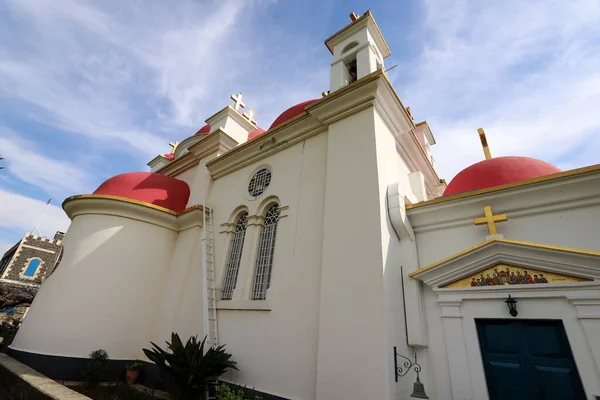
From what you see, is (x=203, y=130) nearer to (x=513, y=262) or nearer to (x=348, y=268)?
→ (x=348, y=268)

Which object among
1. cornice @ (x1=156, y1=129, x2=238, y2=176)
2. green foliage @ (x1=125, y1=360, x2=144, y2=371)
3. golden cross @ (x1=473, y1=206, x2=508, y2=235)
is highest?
cornice @ (x1=156, y1=129, x2=238, y2=176)

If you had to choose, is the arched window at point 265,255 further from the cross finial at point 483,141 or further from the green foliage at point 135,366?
the cross finial at point 483,141

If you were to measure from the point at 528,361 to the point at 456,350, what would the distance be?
793 mm

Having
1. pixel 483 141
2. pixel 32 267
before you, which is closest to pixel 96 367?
pixel 483 141

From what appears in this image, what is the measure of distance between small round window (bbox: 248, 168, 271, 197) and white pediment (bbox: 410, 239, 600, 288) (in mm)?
4056

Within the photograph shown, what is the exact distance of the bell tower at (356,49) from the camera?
6.74m

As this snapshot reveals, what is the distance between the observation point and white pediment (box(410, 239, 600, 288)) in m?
3.34

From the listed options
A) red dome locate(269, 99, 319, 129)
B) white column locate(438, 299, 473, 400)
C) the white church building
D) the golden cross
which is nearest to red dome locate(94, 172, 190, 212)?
the white church building

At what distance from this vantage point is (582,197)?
153 inches

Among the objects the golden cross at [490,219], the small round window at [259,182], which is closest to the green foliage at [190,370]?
the small round window at [259,182]

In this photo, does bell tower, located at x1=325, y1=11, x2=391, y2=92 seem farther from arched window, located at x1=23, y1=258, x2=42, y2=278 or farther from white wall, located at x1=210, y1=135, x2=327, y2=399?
arched window, located at x1=23, y1=258, x2=42, y2=278

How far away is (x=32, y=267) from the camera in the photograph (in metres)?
22.7

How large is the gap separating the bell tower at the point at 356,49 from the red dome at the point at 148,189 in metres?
5.89

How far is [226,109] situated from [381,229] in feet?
25.1
